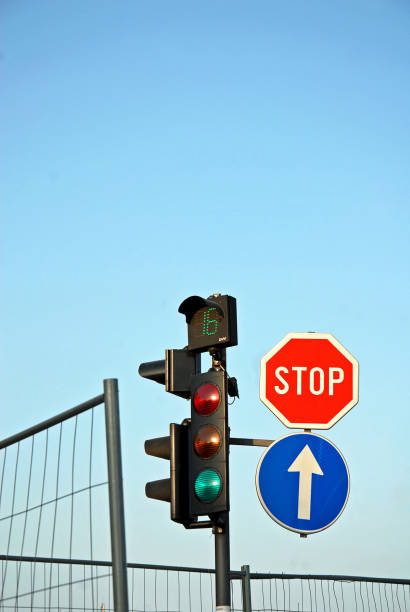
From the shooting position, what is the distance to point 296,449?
20.4 feet

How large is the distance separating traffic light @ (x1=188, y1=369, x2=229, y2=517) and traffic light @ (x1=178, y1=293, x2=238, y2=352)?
0.24 metres

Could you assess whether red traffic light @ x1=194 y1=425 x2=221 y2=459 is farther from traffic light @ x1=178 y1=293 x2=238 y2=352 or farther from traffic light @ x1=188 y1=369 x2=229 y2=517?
traffic light @ x1=178 y1=293 x2=238 y2=352

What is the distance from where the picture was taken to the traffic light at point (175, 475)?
604cm

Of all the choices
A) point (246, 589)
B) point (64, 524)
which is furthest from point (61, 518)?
point (246, 589)

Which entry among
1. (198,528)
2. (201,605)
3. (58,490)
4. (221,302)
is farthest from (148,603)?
(58,490)

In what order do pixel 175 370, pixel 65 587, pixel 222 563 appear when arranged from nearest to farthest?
pixel 65 587 < pixel 222 563 < pixel 175 370

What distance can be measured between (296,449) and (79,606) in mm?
1804

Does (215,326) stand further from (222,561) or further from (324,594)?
(324,594)

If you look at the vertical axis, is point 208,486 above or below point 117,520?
above

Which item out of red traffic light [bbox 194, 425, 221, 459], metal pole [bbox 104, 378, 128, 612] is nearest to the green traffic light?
red traffic light [bbox 194, 425, 221, 459]

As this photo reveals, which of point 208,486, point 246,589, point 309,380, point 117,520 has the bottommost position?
point 117,520

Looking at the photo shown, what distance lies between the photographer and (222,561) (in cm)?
614

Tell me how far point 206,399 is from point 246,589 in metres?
3.80

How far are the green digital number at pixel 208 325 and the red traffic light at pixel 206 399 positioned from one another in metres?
0.38
